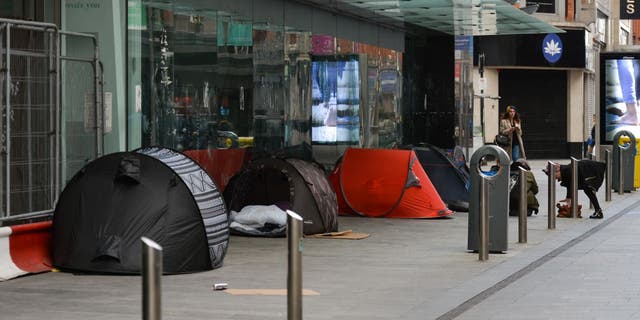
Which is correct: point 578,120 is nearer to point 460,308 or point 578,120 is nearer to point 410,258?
point 410,258

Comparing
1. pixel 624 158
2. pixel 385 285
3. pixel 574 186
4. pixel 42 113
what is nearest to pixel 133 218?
pixel 42 113

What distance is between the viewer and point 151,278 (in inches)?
223

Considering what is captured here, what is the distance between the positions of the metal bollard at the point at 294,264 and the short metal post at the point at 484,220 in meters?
6.39

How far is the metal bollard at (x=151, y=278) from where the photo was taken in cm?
562

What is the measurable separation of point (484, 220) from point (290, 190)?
3715 mm

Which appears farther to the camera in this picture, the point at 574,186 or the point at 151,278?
the point at 574,186

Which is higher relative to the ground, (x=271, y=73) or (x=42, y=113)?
(x=271, y=73)

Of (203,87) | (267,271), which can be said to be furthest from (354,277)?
(203,87)

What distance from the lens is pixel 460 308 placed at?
10.6 metres

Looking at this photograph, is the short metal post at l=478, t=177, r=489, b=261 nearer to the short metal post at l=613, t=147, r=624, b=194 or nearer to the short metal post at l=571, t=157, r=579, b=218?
the short metal post at l=571, t=157, r=579, b=218

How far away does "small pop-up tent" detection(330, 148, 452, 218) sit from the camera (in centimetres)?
2034

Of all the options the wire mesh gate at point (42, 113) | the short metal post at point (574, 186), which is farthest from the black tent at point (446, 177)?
the wire mesh gate at point (42, 113)

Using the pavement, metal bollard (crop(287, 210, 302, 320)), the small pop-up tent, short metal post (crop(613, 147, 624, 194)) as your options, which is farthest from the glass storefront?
metal bollard (crop(287, 210, 302, 320))

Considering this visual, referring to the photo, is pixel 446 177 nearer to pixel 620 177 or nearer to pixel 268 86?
pixel 268 86
